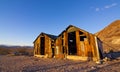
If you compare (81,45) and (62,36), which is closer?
(81,45)

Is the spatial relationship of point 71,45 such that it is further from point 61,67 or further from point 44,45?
point 61,67

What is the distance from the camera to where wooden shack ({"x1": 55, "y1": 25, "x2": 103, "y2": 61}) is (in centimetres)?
2122

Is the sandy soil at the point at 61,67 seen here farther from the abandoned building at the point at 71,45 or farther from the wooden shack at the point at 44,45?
the wooden shack at the point at 44,45

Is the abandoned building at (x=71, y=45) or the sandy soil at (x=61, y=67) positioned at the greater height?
the abandoned building at (x=71, y=45)

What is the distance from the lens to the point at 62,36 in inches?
1038

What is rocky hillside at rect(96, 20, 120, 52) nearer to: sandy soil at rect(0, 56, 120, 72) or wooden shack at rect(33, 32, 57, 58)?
wooden shack at rect(33, 32, 57, 58)

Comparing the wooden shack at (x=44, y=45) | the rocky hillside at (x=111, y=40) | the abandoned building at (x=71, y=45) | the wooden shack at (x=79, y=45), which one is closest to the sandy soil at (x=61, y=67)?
the wooden shack at (x=79, y=45)

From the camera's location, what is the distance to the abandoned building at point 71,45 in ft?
70.7

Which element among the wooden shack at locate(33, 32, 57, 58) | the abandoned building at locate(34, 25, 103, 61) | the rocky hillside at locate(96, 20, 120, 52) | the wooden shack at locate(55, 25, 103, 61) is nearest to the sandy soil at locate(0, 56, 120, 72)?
the wooden shack at locate(55, 25, 103, 61)

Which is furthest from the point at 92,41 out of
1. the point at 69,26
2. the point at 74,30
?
the point at 69,26

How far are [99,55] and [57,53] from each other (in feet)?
30.5

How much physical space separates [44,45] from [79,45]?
10411mm

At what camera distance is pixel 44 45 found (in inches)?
1196

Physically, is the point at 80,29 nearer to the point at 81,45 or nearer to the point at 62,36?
the point at 81,45
